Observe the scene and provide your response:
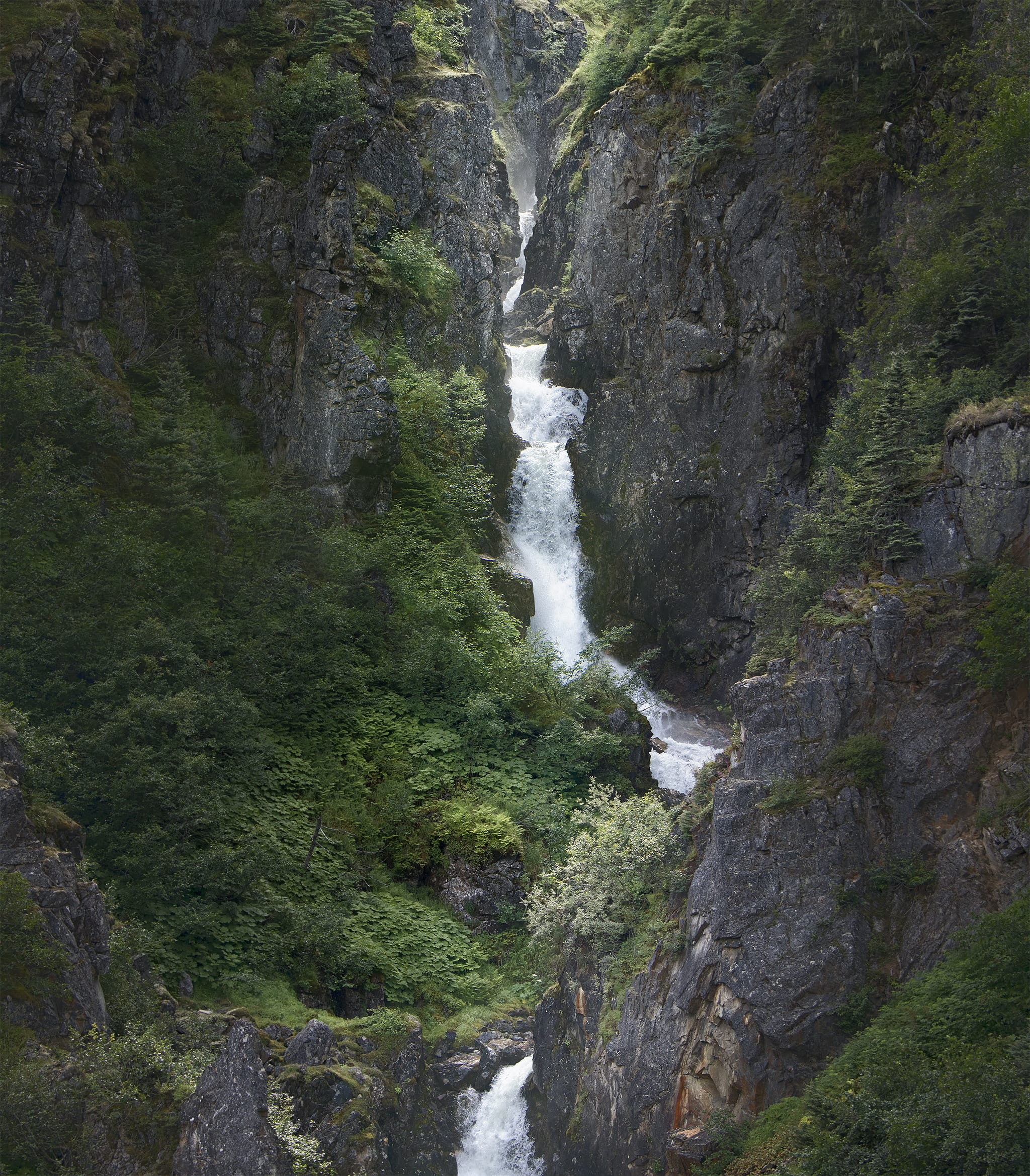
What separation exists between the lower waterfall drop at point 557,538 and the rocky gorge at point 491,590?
536mm

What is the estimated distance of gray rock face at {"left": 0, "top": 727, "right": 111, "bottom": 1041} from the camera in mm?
11672

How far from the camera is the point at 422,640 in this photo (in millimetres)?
24500

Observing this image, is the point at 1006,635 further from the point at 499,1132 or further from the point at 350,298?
the point at 350,298

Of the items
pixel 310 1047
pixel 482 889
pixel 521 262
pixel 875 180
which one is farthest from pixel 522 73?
pixel 310 1047

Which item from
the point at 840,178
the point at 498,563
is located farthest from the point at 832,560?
the point at 840,178

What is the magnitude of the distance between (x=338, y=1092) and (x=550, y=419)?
26353mm

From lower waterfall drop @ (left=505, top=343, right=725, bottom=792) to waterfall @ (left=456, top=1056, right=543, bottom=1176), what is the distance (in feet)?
33.6

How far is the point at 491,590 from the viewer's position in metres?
28.8

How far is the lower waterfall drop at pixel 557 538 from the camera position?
29266 millimetres

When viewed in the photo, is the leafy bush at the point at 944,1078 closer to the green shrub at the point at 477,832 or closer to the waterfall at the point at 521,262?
the green shrub at the point at 477,832

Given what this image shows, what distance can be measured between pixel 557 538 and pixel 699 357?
25.2ft

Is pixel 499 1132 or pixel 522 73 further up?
pixel 522 73

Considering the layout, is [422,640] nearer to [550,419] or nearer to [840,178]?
[550,419]

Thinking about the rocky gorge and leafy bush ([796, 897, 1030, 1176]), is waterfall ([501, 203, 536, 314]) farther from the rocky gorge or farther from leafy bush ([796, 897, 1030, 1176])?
leafy bush ([796, 897, 1030, 1176])
